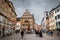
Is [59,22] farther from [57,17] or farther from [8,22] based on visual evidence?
[8,22]

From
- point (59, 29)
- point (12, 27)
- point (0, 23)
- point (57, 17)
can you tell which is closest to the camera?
point (0, 23)

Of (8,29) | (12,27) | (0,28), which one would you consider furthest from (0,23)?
(8,29)

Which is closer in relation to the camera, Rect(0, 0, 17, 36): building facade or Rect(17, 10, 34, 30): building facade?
Rect(0, 0, 17, 36): building facade

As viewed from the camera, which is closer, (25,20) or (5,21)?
(5,21)

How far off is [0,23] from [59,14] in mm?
14469

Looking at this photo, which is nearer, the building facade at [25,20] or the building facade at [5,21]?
the building facade at [5,21]

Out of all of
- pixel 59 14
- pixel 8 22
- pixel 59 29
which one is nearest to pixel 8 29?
pixel 8 22

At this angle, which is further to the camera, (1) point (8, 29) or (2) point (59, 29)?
(2) point (59, 29)

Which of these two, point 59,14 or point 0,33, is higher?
point 59,14

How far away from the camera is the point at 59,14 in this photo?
91.2 ft

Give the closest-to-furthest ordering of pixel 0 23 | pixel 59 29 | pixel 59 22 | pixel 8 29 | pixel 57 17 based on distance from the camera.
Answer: pixel 0 23 < pixel 8 29 < pixel 59 29 < pixel 59 22 < pixel 57 17

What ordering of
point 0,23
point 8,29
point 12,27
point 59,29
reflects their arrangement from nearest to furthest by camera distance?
1. point 0,23
2. point 12,27
3. point 8,29
4. point 59,29

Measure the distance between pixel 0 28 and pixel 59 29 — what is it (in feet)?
37.6

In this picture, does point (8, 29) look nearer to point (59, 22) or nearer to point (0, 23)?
point (0, 23)
